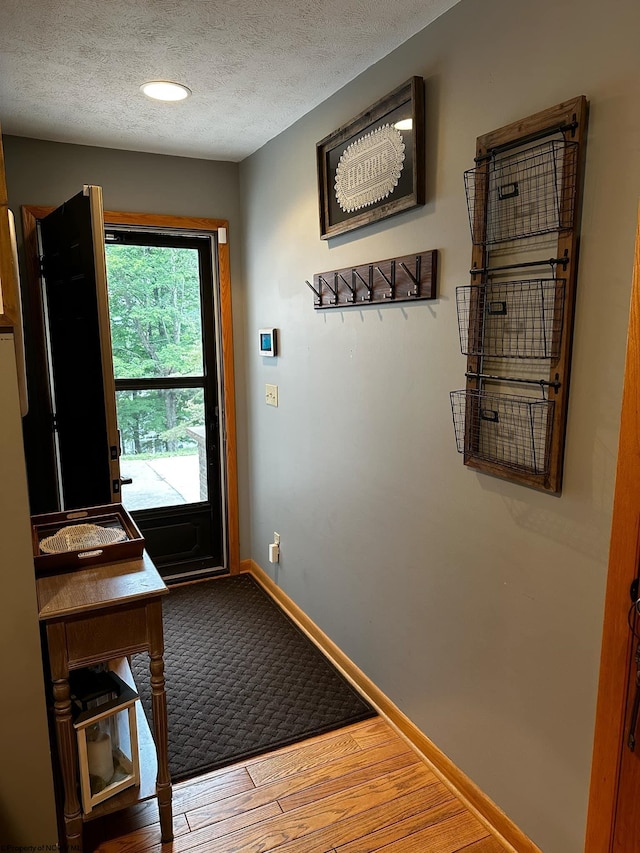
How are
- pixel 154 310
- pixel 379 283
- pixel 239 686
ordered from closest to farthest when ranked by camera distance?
pixel 379 283
pixel 239 686
pixel 154 310

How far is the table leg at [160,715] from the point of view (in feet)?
5.54

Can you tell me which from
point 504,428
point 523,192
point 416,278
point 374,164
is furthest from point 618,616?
point 374,164

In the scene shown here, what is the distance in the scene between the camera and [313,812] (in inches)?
75.0

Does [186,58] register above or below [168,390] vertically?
above

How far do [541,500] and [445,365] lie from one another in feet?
1.82

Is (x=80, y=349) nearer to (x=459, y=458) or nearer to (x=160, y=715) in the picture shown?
(x=160, y=715)

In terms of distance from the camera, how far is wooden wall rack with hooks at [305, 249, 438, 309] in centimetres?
195

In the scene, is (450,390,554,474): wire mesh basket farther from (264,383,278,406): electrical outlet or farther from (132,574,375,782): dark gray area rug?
(264,383,278,406): electrical outlet

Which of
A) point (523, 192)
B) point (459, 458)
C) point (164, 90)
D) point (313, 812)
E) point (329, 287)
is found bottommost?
point (313, 812)

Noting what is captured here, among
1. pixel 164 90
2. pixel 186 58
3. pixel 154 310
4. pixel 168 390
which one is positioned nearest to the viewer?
pixel 186 58

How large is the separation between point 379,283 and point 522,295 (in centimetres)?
73

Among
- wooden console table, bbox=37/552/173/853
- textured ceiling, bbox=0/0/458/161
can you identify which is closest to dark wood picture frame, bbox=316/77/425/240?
textured ceiling, bbox=0/0/458/161

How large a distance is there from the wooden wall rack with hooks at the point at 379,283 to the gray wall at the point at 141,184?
110cm

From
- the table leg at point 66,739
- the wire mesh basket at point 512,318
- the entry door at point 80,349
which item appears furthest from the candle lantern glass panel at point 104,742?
the wire mesh basket at point 512,318
